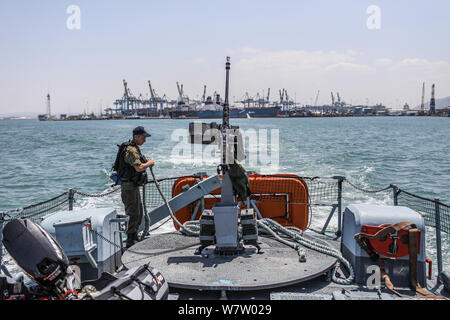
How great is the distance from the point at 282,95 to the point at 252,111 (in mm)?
51317

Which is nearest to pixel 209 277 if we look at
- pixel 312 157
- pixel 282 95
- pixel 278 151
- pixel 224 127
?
pixel 224 127

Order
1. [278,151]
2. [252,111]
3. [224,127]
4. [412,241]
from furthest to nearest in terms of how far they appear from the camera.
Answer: [252,111], [278,151], [224,127], [412,241]

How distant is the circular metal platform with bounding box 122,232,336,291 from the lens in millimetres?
4055

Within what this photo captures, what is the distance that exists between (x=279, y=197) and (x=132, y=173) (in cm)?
242

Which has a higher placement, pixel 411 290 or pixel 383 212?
pixel 383 212

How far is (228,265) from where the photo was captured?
4.49m

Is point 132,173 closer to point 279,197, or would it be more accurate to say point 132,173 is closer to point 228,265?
point 228,265

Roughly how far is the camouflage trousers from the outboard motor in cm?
225

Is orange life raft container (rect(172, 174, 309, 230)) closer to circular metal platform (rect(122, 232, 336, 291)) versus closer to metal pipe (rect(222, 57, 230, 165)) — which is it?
circular metal platform (rect(122, 232, 336, 291))

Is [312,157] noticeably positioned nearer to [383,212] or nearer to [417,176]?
[417,176]

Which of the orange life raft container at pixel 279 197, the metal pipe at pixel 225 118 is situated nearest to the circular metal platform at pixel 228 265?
the orange life raft container at pixel 279 197

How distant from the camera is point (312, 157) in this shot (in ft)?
76.9

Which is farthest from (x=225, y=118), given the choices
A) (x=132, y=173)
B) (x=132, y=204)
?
(x=132, y=204)
